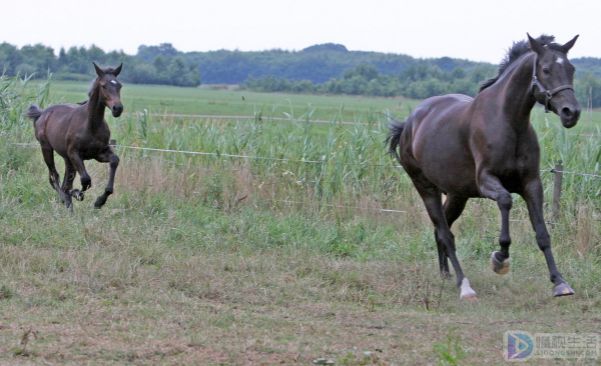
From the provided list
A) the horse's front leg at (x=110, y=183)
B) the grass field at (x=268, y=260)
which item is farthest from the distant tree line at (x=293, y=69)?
the horse's front leg at (x=110, y=183)

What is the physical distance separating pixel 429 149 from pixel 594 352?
2809 millimetres

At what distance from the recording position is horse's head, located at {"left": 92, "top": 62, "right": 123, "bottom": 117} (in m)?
8.81

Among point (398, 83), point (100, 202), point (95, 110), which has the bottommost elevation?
point (100, 202)

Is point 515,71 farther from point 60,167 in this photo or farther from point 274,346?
point 60,167

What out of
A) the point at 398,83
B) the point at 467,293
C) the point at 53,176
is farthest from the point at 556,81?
the point at 398,83

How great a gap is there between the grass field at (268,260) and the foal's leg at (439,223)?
19 centimetres

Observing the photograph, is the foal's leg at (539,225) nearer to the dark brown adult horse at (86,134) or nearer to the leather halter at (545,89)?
the leather halter at (545,89)

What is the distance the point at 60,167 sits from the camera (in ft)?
41.2

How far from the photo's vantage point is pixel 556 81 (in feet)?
17.7

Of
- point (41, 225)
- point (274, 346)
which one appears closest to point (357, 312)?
point (274, 346)

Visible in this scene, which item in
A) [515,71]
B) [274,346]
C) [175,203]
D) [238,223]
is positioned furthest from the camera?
[175,203]

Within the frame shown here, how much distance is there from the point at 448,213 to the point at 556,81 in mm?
2229

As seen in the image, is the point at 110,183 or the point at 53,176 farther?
the point at 53,176

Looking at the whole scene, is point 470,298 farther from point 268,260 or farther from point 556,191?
point 556,191
